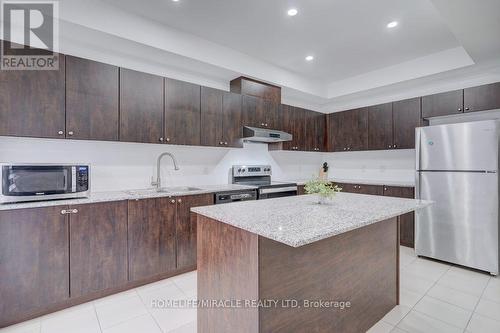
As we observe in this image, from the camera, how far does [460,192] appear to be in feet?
10.2

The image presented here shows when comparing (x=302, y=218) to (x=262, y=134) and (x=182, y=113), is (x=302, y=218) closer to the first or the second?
(x=182, y=113)

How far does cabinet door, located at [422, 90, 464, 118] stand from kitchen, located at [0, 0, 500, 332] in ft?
0.05

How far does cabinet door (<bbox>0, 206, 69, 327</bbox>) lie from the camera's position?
77.7 inches

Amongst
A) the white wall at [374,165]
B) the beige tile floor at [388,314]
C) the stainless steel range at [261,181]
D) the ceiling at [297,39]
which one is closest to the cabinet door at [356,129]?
the white wall at [374,165]

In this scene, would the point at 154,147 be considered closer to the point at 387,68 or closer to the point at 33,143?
the point at 33,143

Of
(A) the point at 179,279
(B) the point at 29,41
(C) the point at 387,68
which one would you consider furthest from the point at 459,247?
(B) the point at 29,41

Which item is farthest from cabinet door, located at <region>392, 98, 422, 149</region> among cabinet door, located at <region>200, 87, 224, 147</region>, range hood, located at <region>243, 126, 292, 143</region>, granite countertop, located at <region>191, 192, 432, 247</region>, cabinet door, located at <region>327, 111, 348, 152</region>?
cabinet door, located at <region>200, 87, 224, 147</region>

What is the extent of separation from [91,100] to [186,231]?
171 centimetres

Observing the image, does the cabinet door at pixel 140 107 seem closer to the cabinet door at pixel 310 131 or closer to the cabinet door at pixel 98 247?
the cabinet door at pixel 98 247

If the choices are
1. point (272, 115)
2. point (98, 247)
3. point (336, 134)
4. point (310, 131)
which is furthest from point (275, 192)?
point (98, 247)

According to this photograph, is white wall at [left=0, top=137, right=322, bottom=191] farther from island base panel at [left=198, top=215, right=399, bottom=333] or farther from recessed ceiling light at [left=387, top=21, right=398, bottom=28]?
recessed ceiling light at [left=387, top=21, right=398, bottom=28]

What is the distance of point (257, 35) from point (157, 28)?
119 centimetres

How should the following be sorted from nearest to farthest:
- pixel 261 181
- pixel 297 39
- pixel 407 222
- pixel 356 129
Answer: pixel 297 39 → pixel 407 222 → pixel 261 181 → pixel 356 129

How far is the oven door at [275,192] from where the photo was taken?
368 cm
